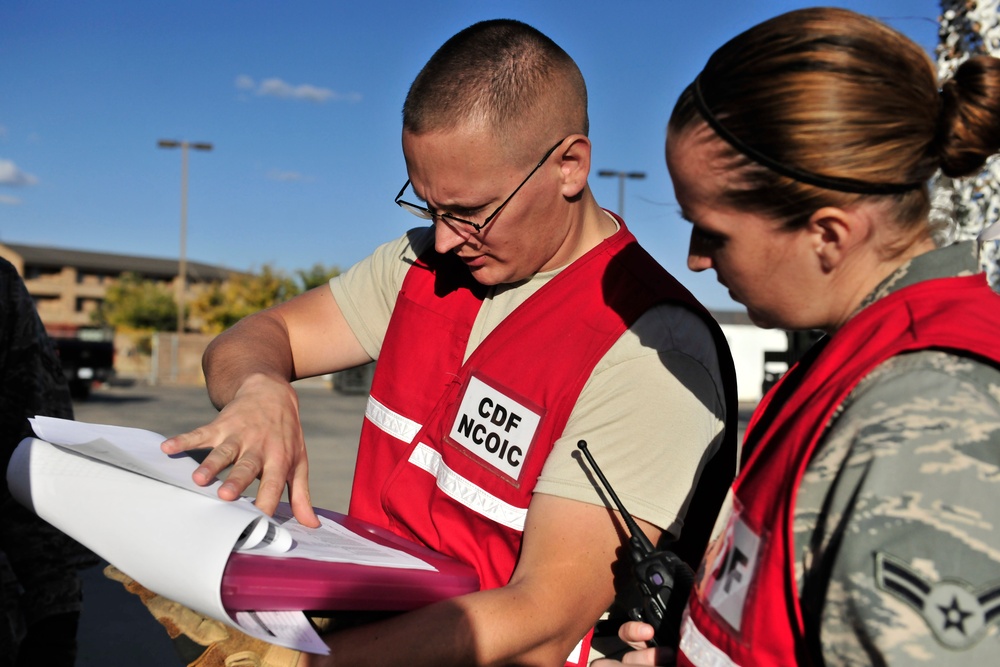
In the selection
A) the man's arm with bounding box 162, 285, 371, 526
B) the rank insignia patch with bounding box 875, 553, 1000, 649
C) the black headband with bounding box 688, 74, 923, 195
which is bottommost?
the man's arm with bounding box 162, 285, 371, 526

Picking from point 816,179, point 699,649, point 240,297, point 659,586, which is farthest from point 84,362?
point 816,179

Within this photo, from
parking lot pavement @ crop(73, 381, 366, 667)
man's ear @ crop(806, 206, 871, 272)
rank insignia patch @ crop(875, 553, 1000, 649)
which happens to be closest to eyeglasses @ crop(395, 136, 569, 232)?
man's ear @ crop(806, 206, 871, 272)

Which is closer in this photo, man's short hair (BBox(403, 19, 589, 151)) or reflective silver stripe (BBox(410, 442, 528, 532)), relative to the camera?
reflective silver stripe (BBox(410, 442, 528, 532))

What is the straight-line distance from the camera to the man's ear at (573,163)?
212 centimetres

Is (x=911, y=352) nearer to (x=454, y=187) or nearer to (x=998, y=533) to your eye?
(x=998, y=533)

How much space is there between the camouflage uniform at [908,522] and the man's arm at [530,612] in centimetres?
64

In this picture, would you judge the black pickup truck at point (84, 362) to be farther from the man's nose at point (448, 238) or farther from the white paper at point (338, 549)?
the white paper at point (338, 549)

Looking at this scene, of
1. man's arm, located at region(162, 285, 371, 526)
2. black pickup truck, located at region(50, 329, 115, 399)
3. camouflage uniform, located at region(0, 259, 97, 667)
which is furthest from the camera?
black pickup truck, located at region(50, 329, 115, 399)

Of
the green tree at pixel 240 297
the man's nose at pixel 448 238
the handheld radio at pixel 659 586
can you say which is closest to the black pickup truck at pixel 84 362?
the green tree at pixel 240 297

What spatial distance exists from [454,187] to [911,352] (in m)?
1.21

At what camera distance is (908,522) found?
95cm

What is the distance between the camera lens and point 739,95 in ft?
4.11

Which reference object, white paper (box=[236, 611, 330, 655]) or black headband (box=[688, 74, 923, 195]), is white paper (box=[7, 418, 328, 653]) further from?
black headband (box=[688, 74, 923, 195])

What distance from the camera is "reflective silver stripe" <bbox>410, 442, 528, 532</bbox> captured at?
1.80 metres
